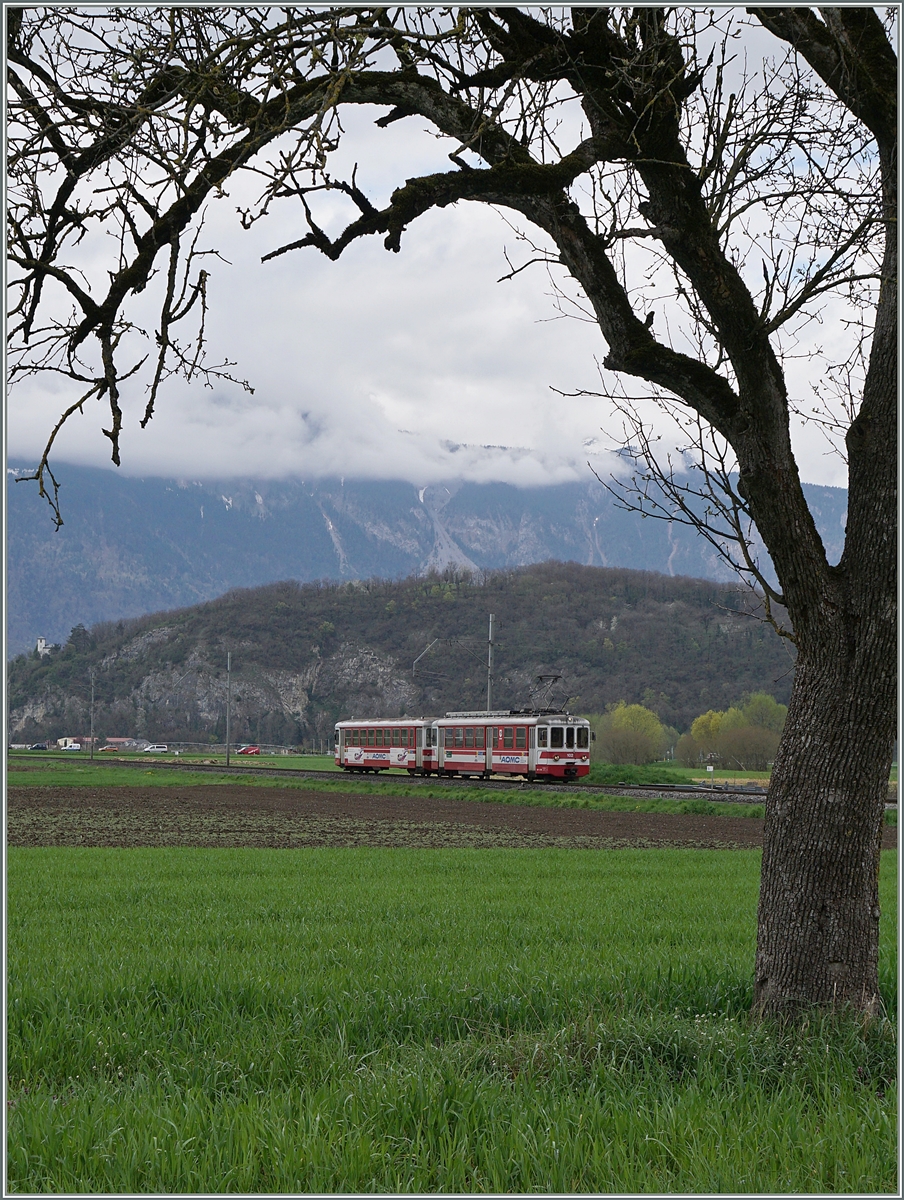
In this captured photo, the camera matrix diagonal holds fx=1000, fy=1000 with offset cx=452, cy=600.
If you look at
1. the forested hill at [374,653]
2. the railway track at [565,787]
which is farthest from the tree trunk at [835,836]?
the forested hill at [374,653]

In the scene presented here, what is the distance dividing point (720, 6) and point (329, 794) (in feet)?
128

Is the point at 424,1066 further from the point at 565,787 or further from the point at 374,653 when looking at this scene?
the point at 374,653

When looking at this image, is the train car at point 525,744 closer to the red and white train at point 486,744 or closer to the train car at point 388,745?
the red and white train at point 486,744

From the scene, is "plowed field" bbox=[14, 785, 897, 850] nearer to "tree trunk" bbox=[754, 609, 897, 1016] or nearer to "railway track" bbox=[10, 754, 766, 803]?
"railway track" bbox=[10, 754, 766, 803]

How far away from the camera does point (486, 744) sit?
44312 mm

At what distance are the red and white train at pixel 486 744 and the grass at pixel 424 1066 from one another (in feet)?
108

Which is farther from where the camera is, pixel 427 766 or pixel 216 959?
pixel 427 766

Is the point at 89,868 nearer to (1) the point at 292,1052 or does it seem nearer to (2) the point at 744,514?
(1) the point at 292,1052

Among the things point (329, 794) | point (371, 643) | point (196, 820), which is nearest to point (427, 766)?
point (329, 794)

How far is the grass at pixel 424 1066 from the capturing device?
369 cm

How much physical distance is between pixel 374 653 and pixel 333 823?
293 ft

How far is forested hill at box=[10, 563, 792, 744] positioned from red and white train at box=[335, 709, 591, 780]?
49185 millimetres

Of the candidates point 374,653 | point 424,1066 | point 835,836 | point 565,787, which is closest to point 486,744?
point 565,787

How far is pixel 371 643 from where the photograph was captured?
11875cm
